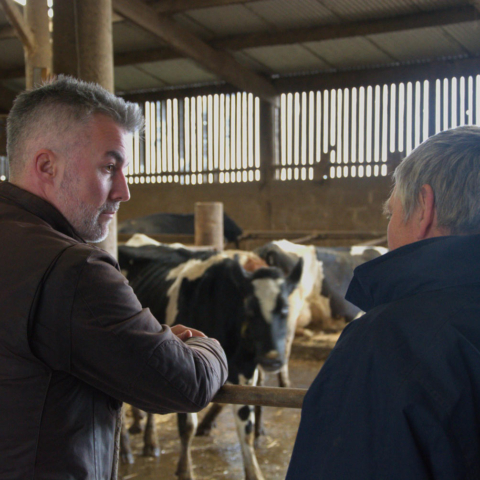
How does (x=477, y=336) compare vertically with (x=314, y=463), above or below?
above

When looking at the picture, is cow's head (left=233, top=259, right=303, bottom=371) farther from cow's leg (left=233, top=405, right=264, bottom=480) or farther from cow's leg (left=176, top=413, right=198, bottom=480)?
cow's leg (left=176, top=413, right=198, bottom=480)

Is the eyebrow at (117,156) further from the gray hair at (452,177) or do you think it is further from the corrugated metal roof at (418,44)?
the corrugated metal roof at (418,44)

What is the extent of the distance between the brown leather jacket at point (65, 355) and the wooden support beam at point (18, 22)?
333 centimetres

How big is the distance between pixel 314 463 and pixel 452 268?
0.38 m

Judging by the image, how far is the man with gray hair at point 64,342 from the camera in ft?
3.50

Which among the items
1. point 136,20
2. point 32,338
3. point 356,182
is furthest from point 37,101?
point 356,182

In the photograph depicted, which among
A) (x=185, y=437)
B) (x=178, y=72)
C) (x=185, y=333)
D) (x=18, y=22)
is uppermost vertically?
(x=178, y=72)

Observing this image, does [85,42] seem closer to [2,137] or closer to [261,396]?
[2,137]

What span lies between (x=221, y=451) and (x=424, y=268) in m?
3.67

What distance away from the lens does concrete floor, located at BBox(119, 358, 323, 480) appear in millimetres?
3887

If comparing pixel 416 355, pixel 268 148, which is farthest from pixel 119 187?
pixel 268 148

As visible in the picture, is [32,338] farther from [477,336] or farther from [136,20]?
[136,20]

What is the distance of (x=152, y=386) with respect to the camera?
1115 millimetres

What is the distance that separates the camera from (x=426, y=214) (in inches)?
40.0
